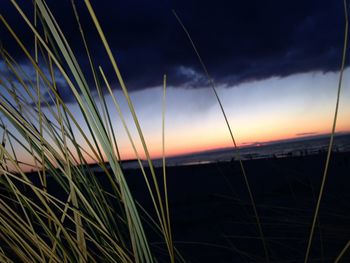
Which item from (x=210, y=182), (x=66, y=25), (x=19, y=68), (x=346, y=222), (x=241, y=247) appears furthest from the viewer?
(x=210, y=182)

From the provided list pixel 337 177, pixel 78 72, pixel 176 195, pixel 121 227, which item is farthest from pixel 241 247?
pixel 337 177

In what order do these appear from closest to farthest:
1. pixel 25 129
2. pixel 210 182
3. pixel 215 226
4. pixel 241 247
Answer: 1. pixel 25 129
2. pixel 241 247
3. pixel 215 226
4. pixel 210 182

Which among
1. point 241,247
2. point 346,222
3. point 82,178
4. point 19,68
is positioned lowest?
point 241,247

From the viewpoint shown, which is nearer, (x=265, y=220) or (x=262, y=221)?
(x=262, y=221)

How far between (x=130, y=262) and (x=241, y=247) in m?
3.77

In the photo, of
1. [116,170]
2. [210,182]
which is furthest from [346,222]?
[210,182]

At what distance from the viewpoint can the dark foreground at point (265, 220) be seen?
102 cm

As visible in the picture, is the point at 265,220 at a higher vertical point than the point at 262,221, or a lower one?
lower

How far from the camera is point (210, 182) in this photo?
1118 centimetres

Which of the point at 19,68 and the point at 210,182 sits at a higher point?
the point at 19,68

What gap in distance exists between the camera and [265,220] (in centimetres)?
461

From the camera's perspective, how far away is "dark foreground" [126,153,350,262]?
102cm

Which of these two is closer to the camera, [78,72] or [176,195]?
[78,72]

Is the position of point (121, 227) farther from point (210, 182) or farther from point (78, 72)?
point (210, 182)
